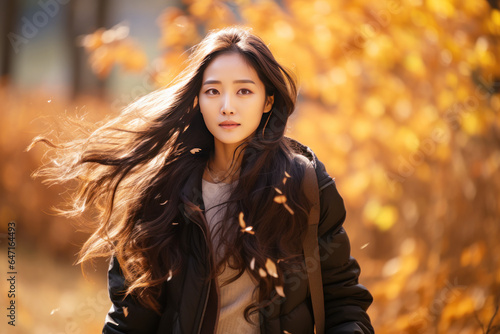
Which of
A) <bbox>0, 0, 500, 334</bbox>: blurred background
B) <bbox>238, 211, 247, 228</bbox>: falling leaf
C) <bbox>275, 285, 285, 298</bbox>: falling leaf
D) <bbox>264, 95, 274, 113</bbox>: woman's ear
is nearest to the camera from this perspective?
<bbox>275, 285, 285, 298</bbox>: falling leaf

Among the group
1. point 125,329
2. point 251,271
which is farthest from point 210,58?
point 125,329

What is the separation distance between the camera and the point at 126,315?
7.23 feet

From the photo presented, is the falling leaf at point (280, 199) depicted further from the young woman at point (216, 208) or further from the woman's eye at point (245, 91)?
the woman's eye at point (245, 91)

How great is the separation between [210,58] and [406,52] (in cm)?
216

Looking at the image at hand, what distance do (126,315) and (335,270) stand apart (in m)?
0.91

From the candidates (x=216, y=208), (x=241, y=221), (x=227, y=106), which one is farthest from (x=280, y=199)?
(x=227, y=106)

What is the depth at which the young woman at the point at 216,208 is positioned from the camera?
6.93 ft

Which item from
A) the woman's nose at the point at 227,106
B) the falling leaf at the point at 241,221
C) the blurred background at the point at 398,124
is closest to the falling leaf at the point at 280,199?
the falling leaf at the point at 241,221

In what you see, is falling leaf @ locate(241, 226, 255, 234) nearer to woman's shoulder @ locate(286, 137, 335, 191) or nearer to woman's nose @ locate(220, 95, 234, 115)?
woman's shoulder @ locate(286, 137, 335, 191)

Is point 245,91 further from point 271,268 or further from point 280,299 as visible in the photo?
point 280,299

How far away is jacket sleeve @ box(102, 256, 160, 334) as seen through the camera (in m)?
2.21

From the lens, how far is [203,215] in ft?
7.13

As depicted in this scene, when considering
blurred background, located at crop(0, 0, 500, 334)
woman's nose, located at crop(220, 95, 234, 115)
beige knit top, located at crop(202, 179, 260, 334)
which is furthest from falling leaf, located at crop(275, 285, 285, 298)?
blurred background, located at crop(0, 0, 500, 334)

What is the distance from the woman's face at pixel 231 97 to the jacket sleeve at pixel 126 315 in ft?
2.61
